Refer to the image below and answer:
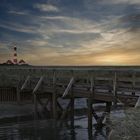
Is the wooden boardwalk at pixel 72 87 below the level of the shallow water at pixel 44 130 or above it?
above

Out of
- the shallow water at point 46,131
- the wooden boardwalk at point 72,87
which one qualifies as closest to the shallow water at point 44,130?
the shallow water at point 46,131

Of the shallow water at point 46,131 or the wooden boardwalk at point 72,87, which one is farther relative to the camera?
the shallow water at point 46,131

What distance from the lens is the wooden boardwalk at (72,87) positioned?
17.1m

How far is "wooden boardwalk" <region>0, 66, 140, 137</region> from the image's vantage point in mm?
17108

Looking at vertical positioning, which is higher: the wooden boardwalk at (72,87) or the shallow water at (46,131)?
the wooden boardwalk at (72,87)

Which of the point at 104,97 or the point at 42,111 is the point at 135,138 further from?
the point at 42,111

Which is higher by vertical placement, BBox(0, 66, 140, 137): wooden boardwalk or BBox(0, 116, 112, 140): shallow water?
BBox(0, 66, 140, 137): wooden boardwalk

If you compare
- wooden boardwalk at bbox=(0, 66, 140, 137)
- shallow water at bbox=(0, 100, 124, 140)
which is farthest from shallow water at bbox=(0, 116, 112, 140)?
wooden boardwalk at bbox=(0, 66, 140, 137)

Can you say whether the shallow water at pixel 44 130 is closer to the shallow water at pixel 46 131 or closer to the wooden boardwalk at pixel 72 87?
the shallow water at pixel 46 131

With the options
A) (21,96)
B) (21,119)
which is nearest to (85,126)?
(21,119)

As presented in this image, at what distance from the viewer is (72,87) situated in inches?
822

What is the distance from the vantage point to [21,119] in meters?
24.0

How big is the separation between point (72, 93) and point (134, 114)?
1160 centimetres

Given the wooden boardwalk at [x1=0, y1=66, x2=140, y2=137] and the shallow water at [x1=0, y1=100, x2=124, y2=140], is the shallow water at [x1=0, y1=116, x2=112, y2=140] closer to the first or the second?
the shallow water at [x1=0, y1=100, x2=124, y2=140]
